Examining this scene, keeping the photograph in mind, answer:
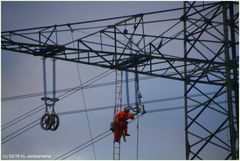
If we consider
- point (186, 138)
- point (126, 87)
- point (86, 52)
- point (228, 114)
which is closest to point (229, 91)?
point (228, 114)

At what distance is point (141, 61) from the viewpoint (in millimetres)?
17219

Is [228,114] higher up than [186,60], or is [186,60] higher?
[186,60]

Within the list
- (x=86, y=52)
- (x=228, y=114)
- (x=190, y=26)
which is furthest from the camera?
(x=190, y=26)

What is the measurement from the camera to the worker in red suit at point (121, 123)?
59.1 ft

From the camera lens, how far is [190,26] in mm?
18078

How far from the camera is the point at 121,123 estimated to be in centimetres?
1806

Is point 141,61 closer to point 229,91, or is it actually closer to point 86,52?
point 86,52

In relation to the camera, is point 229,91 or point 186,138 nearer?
point 229,91

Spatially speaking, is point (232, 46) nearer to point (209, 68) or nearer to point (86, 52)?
point (209, 68)

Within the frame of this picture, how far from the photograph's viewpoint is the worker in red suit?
18000mm

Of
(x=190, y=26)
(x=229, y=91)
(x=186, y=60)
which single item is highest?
(x=190, y=26)

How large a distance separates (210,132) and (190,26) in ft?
12.8

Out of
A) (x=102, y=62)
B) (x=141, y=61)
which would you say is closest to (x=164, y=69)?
(x=141, y=61)

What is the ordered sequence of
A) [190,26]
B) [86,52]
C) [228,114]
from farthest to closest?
[190,26], [86,52], [228,114]
